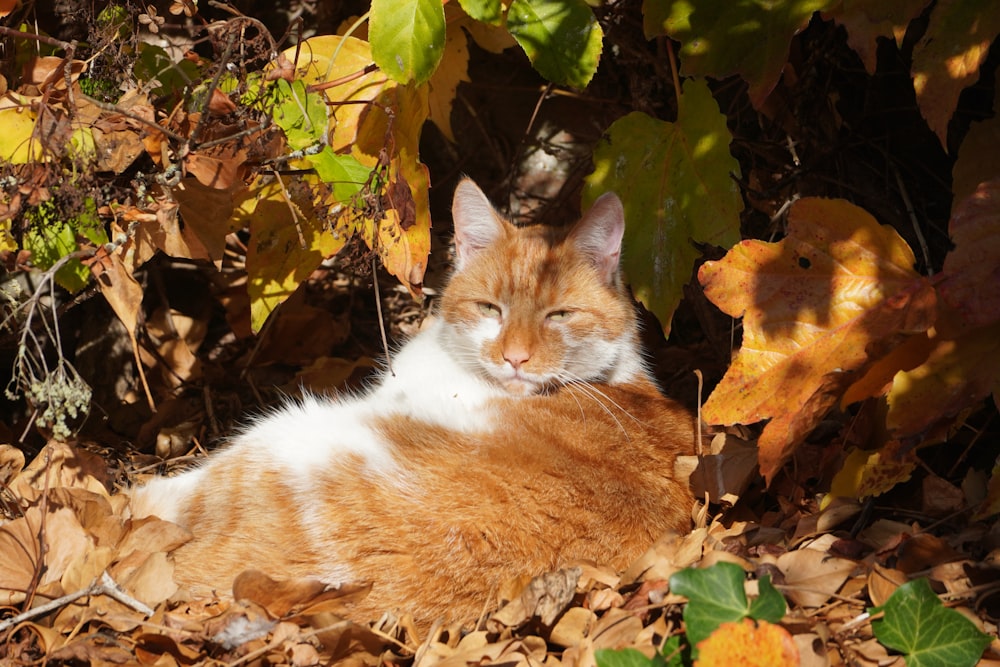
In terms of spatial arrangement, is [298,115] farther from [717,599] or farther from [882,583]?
[882,583]

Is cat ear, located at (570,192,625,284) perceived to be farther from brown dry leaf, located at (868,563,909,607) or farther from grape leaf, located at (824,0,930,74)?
brown dry leaf, located at (868,563,909,607)

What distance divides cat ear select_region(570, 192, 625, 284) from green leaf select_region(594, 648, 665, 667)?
1339mm

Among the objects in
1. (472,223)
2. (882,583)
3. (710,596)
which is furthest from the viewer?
(472,223)

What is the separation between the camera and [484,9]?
7.23 feet

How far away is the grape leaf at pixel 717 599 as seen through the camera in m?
1.66

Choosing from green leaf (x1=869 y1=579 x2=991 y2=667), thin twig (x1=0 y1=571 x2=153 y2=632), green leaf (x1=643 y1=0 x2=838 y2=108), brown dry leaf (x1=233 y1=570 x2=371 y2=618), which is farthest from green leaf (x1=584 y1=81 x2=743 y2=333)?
thin twig (x1=0 y1=571 x2=153 y2=632)

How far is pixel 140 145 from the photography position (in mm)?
2283

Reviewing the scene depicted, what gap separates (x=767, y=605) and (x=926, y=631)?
310 millimetres

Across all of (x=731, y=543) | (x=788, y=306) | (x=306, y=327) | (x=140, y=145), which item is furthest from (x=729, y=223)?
(x=306, y=327)

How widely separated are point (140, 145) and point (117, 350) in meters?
1.33

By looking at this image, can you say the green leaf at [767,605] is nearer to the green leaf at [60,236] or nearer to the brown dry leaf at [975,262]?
the brown dry leaf at [975,262]

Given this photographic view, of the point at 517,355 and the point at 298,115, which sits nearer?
the point at 298,115

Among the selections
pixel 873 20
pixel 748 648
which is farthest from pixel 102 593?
pixel 873 20

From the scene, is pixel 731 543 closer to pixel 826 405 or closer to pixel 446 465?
pixel 826 405
